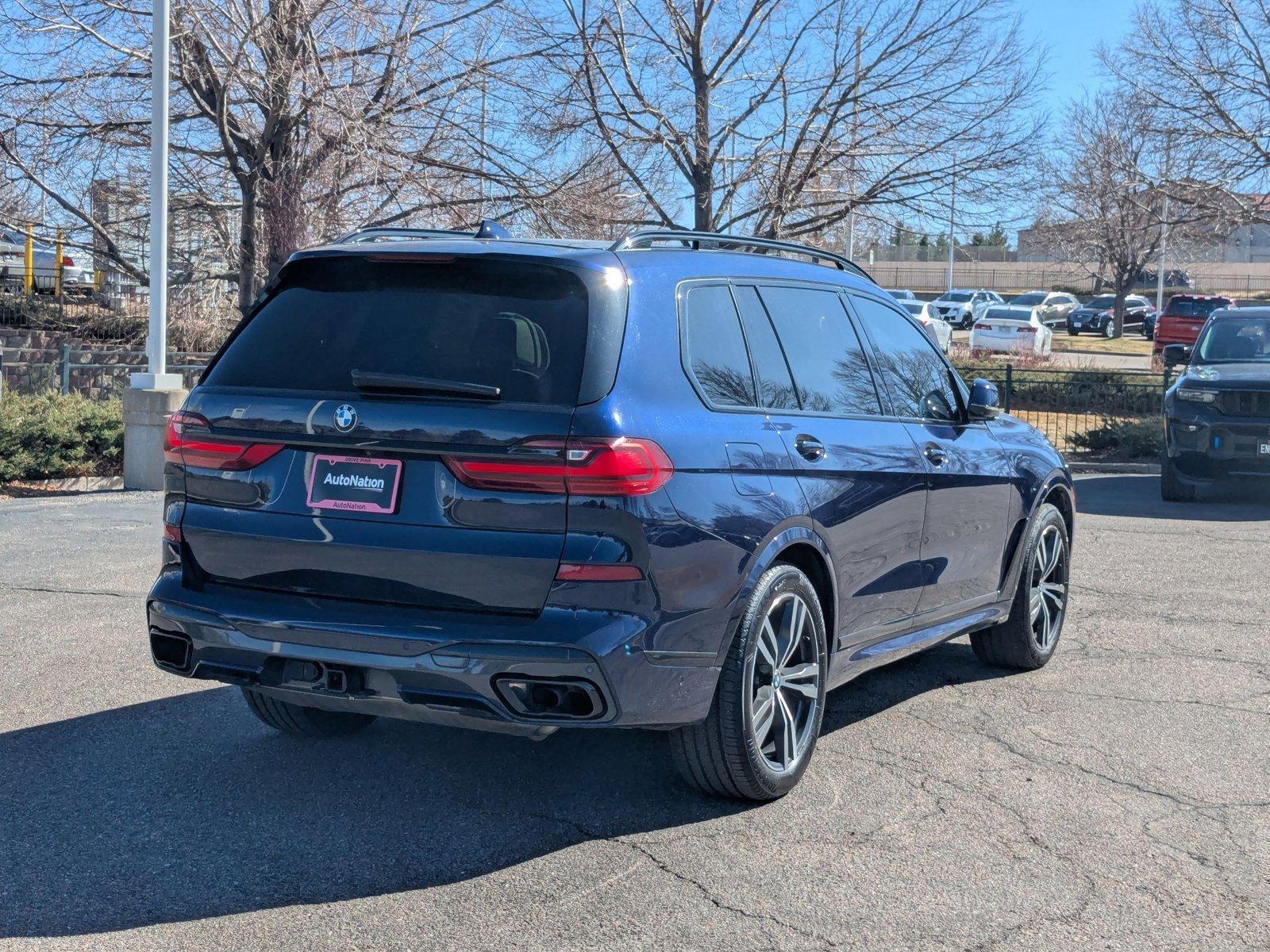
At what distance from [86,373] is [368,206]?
4.79 metres

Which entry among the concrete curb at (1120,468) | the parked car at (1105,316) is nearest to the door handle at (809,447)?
the concrete curb at (1120,468)

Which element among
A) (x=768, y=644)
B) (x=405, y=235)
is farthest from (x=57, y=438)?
(x=768, y=644)

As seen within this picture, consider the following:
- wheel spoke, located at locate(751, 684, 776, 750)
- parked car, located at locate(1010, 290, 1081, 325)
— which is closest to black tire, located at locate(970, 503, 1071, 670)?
wheel spoke, located at locate(751, 684, 776, 750)

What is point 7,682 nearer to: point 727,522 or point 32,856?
point 32,856

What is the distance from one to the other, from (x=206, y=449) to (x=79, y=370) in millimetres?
15178

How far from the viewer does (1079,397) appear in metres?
20.8

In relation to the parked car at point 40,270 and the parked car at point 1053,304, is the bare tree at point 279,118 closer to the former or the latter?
the parked car at point 40,270

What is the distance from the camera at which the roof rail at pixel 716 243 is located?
15.5 ft

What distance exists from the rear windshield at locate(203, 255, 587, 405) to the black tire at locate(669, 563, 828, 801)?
38.0 inches

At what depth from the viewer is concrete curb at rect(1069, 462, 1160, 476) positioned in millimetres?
17500

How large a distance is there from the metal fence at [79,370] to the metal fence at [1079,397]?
1149cm

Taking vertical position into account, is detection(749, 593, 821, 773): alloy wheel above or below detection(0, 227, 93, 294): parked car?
below

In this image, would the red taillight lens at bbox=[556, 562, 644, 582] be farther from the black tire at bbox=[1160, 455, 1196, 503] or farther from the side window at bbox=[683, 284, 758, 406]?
the black tire at bbox=[1160, 455, 1196, 503]

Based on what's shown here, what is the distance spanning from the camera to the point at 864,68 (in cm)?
2011
